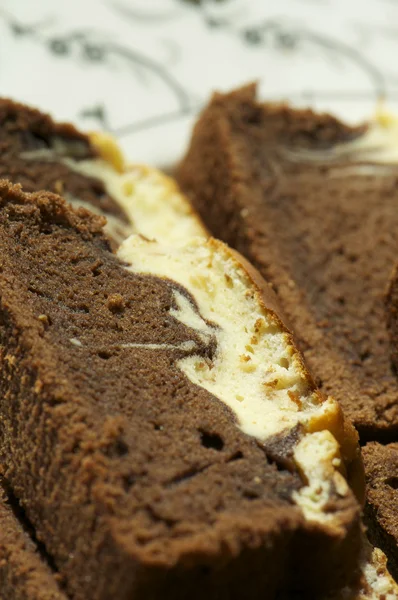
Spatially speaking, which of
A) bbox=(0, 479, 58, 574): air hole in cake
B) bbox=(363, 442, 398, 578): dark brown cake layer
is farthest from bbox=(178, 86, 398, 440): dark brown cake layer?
bbox=(0, 479, 58, 574): air hole in cake

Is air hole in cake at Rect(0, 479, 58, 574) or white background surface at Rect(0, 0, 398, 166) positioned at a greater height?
white background surface at Rect(0, 0, 398, 166)

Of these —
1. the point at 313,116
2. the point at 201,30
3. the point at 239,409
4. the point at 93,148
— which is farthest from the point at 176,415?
the point at 201,30

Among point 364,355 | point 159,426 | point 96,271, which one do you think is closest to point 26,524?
point 159,426

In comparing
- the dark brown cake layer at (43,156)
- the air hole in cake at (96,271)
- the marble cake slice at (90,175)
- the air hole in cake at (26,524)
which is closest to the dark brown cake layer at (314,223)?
the marble cake slice at (90,175)

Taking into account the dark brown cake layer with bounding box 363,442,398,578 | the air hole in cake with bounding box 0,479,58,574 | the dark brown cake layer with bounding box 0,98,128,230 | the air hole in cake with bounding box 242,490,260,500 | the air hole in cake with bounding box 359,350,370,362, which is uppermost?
the air hole in cake with bounding box 242,490,260,500

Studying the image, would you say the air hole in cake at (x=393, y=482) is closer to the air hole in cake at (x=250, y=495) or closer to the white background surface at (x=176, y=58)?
the air hole in cake at (x=250, y=495)

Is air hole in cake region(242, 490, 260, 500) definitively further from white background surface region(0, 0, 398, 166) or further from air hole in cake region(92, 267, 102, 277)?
white background surface region(0, 0, 398, 166)
